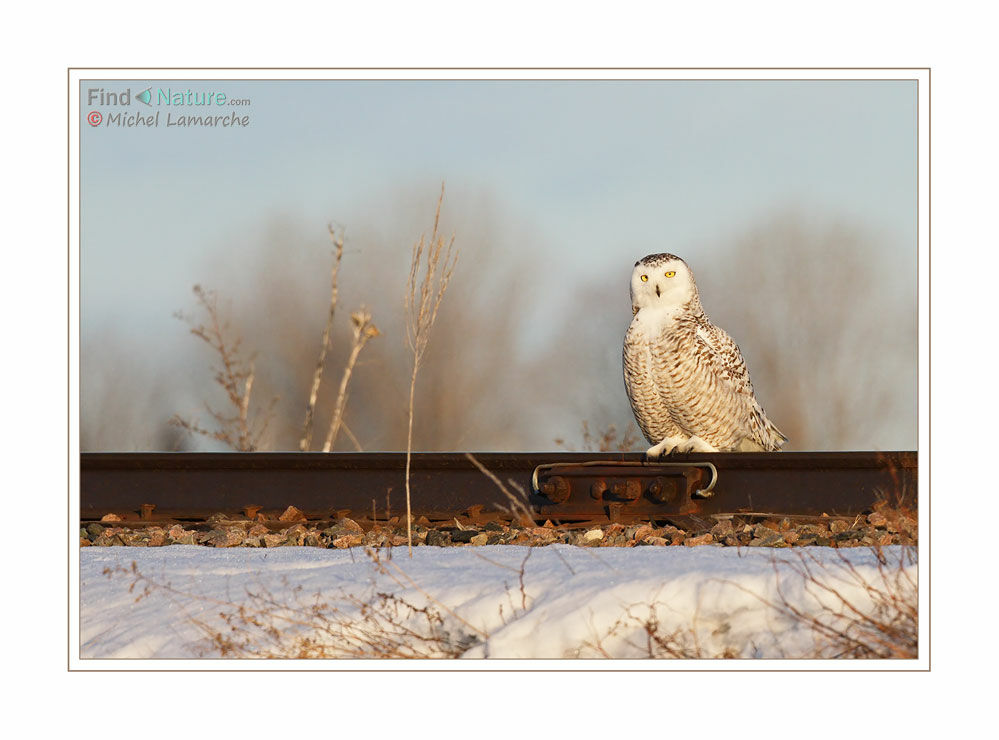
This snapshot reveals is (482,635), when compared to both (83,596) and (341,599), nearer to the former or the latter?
(341,599)

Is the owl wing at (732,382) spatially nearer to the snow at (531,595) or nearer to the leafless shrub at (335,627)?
the snow at (531,595)

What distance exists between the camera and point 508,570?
15.5ft

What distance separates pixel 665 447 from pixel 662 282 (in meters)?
0.92

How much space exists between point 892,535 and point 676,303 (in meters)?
1.66

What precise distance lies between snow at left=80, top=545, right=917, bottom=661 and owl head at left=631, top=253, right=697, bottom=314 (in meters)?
1.53

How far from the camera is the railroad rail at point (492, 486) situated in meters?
5.73

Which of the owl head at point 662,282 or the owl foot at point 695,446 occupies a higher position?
the owl head at point 662,282

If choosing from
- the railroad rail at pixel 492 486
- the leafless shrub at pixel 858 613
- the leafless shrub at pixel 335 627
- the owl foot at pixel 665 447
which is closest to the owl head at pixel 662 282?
the owl foot at pixel 665 447

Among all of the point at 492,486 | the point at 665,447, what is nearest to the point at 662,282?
the point at 665,447

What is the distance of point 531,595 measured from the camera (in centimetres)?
445

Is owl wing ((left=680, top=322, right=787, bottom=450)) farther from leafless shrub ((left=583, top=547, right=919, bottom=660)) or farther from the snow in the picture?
leafless shrub ((left=583, top=547, right=919, bottom=660))

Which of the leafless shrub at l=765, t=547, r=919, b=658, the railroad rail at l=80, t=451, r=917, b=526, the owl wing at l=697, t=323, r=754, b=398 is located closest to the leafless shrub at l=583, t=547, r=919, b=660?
the leafless shrub at l=765, t=547, r=919, b=658
